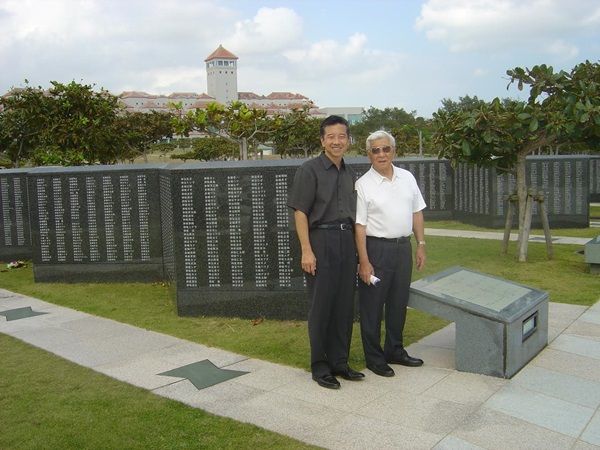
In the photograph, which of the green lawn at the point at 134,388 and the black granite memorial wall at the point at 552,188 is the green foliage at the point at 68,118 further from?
the black granite memorial wall at the point at 552,188

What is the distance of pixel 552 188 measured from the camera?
532 inches

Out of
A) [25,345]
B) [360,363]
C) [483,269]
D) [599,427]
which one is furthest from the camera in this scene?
[483,269]

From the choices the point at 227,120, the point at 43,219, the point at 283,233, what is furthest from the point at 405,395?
the point at 227,120

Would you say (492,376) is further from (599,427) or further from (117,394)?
(117,394)

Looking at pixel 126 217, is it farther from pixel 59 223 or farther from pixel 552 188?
pixel 552 188

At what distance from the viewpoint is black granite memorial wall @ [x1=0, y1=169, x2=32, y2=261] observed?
10.5 meters

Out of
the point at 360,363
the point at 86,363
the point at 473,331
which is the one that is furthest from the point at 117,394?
the point at 473,331

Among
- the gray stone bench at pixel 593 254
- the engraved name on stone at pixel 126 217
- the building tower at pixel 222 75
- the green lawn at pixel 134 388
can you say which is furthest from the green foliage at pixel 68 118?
the building tower at pixel 222 75

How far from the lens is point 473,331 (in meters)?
4.49

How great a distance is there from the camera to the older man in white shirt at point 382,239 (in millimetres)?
4480

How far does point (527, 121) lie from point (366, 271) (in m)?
4.95

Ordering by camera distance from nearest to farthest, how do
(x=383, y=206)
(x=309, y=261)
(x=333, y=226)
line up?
(x=309, y=261)
(x=333, y=226)
(x=383, y=206)

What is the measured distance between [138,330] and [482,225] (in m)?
9.77

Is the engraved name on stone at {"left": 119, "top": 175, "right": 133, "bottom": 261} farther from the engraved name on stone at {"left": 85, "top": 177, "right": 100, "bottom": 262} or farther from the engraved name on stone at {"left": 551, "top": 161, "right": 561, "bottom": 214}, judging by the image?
the engraved name on stone at {"left": 551, "top": 161, "right": 561, "bottom": 214}
